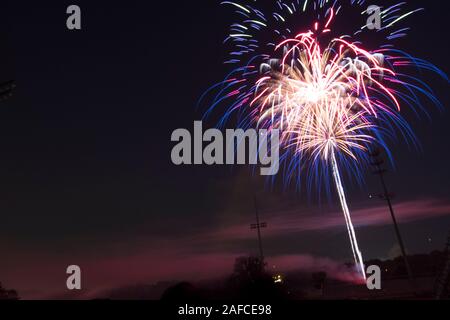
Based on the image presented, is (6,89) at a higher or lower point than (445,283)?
higher

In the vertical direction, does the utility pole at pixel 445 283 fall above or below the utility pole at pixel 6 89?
below

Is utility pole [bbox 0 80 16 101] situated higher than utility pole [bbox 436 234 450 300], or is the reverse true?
utility pole [bbox 0 80 16 101]

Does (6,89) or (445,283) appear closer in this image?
(445,283)

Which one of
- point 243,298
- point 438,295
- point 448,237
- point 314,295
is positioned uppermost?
point 243,298

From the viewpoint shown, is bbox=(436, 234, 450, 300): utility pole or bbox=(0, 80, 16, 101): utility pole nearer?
bbox=(436, 234, 450, 300): utility pole

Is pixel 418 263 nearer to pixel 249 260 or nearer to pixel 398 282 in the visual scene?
pixel 398 282

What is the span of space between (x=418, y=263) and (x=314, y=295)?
20330mm

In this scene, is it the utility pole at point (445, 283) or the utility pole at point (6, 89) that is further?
the utility pole at point (6, 89)
